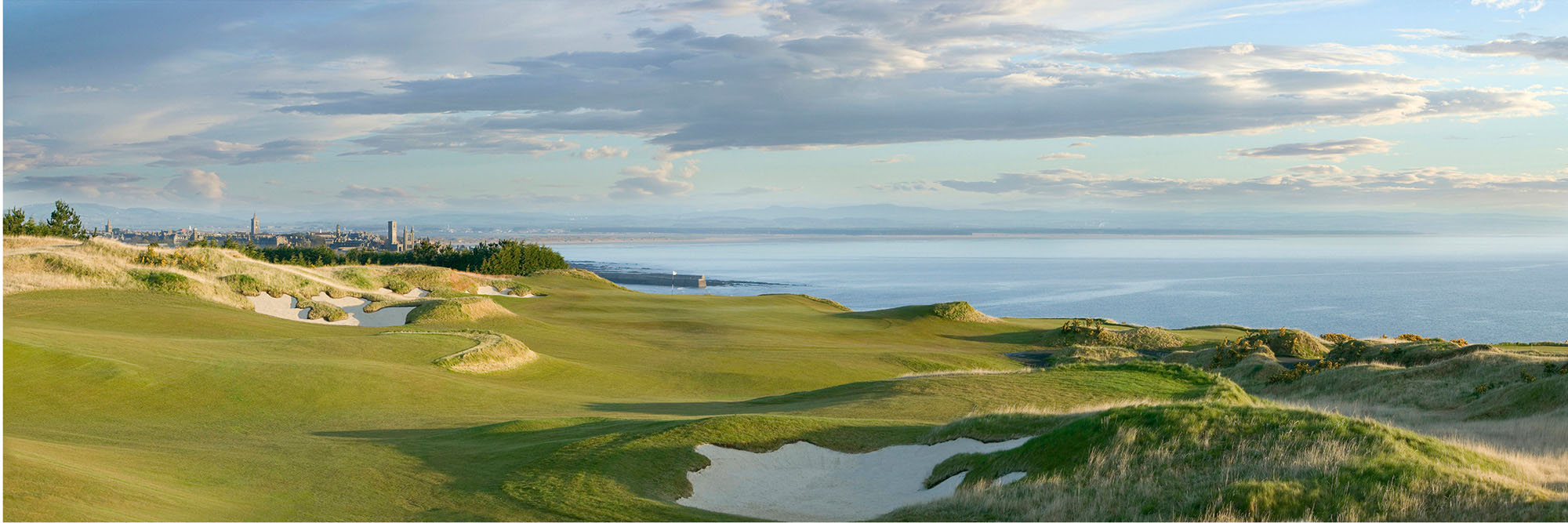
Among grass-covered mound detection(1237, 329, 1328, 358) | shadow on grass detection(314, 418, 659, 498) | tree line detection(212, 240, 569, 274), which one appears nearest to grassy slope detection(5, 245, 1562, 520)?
shadow on grass detection(314, 418, 659, 498)

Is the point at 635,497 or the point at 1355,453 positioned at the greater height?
the point at 1355,453

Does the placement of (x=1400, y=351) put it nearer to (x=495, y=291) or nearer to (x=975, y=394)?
(x=975, y=394)

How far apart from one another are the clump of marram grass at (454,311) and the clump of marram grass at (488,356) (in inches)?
269

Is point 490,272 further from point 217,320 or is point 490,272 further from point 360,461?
point 360,461

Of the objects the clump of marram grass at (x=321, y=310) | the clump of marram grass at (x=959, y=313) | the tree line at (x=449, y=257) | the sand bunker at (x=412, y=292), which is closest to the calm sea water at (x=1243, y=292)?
the tree line at (x=449, y=257)

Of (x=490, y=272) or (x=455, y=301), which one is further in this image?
(x=490, y=272)

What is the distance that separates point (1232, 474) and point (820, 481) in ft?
15.9

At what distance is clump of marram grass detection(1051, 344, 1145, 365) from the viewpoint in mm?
32625

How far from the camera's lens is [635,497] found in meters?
10.8

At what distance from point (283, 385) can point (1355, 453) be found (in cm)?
1754

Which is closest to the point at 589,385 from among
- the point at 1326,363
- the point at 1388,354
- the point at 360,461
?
the point at 360,461

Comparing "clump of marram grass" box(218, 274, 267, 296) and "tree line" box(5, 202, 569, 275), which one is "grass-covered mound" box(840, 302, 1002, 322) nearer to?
"clump of marram grass" box(218, 274, 267, 296)

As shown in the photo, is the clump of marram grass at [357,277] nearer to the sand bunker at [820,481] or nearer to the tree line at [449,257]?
the tree line at [449,257]

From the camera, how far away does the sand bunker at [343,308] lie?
116 ft
